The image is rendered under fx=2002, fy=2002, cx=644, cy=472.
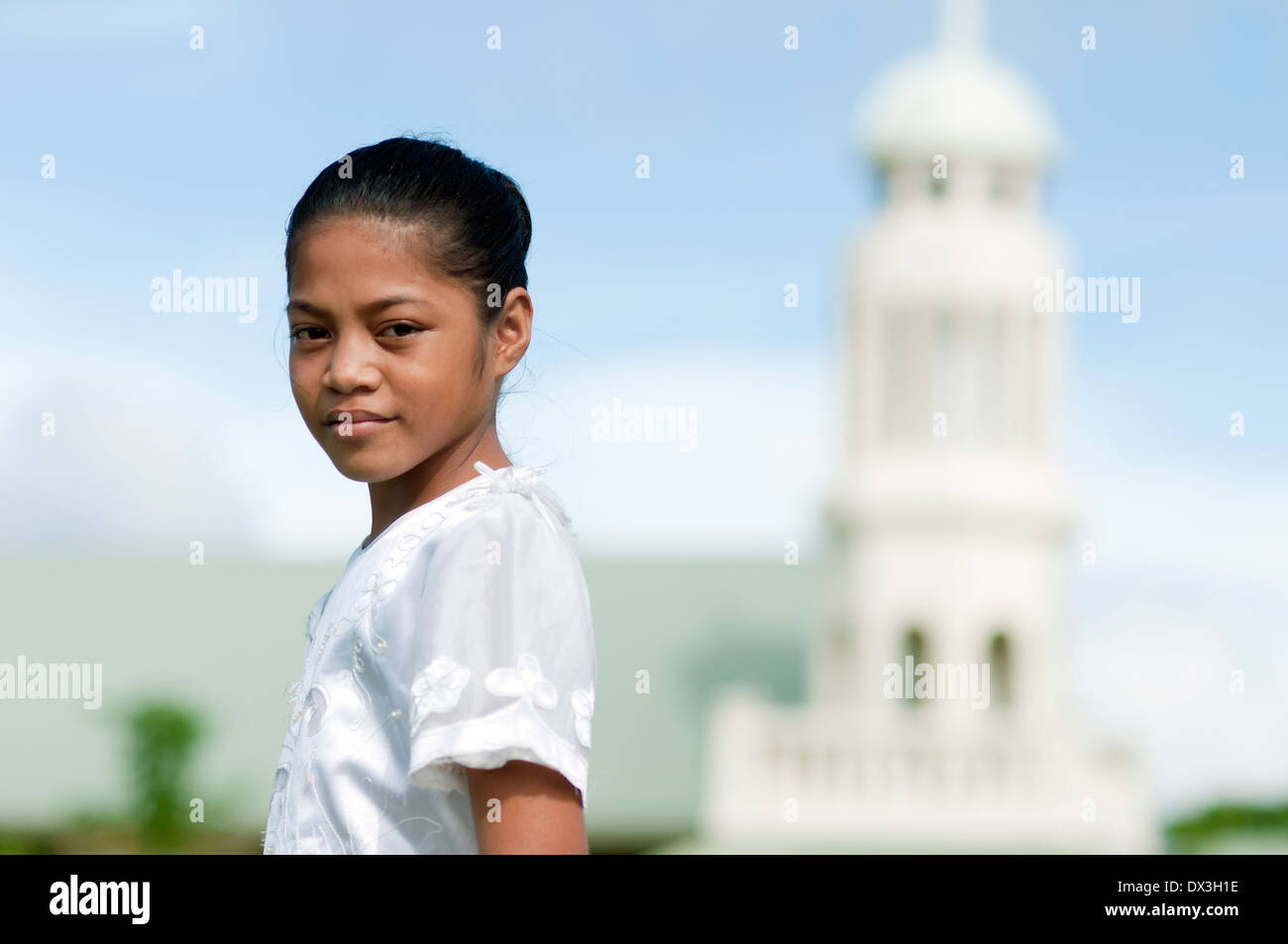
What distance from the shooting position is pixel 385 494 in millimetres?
1723

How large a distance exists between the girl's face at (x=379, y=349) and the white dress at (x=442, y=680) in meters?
0.06

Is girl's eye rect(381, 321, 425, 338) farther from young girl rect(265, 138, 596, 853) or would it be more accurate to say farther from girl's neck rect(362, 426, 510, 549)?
girl's neck rect(362, 426, 510, 549)

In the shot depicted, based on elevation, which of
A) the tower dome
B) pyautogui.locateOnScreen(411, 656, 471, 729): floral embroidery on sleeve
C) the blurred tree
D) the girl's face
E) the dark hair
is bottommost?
the blurred tree

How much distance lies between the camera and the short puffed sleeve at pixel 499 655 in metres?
1.46

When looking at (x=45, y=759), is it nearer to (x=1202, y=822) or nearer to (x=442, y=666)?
(x=1202, y=822)

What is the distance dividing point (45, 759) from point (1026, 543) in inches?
422

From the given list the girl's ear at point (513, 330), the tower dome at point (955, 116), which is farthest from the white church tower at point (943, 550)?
the girl's ear at point (513, 330)

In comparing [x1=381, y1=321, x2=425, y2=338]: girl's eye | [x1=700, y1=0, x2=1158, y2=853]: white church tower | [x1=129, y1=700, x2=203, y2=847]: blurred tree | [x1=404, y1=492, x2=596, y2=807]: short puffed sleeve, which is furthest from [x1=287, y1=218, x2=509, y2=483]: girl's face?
[x1=700, y1=0, x2=1158, y2=853]: white church tower

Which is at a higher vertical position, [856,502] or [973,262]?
[973,262]

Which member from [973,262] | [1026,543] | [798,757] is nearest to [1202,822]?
[1026,543]

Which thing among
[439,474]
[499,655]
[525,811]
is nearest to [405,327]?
[439,474]

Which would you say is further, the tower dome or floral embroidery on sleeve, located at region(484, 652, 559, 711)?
the tower dome

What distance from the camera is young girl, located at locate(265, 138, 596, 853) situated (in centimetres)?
147
